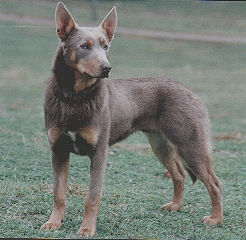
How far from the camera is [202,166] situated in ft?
20.5

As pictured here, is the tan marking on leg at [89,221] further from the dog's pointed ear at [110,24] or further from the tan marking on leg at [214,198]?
the dog's pointed ear at [110,24]

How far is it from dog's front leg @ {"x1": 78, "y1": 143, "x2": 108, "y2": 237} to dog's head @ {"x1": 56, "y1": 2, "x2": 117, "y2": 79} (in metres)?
0.78

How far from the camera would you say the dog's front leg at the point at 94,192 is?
534 cm

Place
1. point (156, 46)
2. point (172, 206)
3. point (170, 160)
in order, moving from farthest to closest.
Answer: point (156, 46)
point (170, 160)
point (172, 206)

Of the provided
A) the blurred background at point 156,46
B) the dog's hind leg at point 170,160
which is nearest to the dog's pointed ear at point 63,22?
the dog's hind leg at point 170,160

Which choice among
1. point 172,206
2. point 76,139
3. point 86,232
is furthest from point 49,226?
point 172,206

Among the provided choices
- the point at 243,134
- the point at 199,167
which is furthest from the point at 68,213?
the point at 243,134

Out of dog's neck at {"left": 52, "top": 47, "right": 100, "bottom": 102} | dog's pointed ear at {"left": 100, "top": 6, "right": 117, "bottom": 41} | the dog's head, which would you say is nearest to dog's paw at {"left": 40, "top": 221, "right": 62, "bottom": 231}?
dog's neck at {"left": 52, "top": 47, "right": 100, "bottom": 102}

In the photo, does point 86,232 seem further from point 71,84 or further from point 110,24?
point 110,24

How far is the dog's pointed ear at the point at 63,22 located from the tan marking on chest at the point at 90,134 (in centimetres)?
95

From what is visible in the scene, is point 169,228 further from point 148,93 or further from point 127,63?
point 127,63

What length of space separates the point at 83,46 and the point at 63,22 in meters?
0.39

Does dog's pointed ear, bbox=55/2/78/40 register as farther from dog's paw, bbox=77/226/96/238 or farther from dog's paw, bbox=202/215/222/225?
dog's paw, bbox=202/215/222/225

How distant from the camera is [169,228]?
18.9 ft
